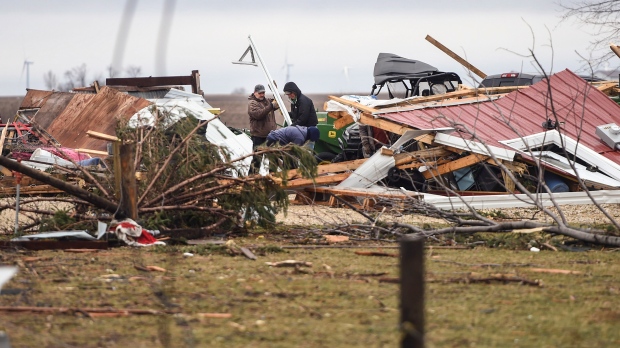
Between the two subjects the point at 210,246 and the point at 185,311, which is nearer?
the point at 185,311

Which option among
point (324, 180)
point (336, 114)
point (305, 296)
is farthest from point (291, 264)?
point (336, 114)

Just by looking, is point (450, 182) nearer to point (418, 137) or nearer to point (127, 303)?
point (418, 137)

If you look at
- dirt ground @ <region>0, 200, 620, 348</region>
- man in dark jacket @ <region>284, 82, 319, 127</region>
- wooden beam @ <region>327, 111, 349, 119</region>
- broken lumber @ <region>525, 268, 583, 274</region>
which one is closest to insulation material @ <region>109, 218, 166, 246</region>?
dirt ground @ <region>0, 200, 620, 348</region>

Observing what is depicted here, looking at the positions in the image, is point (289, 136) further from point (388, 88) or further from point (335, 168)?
point (388, 88)

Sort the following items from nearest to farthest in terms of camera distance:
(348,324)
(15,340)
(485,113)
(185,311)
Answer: (15,340), (348,324), (185,311), (485,113)

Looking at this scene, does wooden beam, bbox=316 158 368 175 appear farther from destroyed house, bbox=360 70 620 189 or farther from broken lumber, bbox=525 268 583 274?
broken lumber, bbox=525 268 583 274

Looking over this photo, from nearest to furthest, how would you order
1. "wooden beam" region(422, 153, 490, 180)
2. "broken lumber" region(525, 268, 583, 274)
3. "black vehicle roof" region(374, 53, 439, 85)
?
"broken lumber" region(525, 268, 583, 274)
"wooden beam" region(422, 153, 490, 180)
"black vehicle roof" region(374, 53, 439, 85)

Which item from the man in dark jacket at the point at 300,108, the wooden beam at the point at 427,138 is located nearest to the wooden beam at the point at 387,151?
the wooden beam at the point at 427,138

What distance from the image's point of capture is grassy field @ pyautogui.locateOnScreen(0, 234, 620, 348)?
5.28 meters

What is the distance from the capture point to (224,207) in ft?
35.8

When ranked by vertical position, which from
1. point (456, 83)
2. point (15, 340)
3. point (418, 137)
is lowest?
point (15, 340)

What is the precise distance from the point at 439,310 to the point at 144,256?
12.1ft

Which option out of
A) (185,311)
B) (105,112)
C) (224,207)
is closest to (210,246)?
(224,207)

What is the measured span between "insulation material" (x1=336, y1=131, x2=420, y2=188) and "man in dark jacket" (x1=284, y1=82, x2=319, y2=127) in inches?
90.4
